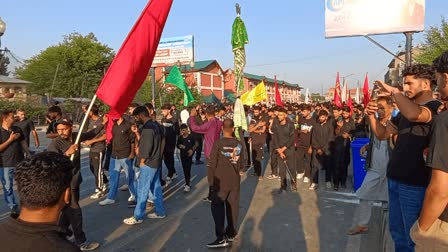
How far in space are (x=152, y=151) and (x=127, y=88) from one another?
8.24 ft

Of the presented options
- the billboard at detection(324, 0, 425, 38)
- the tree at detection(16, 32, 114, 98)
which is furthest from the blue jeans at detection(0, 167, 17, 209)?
the tree at detection(16, 32, 114, 98)

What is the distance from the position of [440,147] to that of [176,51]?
35011 millimetres

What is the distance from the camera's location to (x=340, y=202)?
7.41m

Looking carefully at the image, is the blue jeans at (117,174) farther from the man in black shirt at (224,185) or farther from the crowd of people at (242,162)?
the man in black shirt at (224,185)

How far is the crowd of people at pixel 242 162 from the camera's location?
1825 millimetres

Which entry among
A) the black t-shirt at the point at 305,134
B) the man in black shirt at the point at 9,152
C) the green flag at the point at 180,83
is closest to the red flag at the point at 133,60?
the man in black shirt at the point at 9,152

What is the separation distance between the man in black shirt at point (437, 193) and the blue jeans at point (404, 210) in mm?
872

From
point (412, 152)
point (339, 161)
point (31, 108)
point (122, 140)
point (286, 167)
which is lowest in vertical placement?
point (286, 167)

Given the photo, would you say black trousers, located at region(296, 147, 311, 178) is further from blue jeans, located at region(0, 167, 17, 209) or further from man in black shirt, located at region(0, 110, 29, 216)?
blue jeans, located at region(0, 167, 17, 209)

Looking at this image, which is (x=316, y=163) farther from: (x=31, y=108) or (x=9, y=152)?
(x=31, y=108)

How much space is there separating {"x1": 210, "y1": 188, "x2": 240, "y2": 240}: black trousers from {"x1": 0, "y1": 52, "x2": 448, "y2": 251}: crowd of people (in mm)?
14

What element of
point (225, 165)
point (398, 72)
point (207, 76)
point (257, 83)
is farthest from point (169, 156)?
point (257, 83)

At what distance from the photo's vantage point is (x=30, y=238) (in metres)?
1.62

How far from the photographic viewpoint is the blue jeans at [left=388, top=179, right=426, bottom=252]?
10.6 feet
